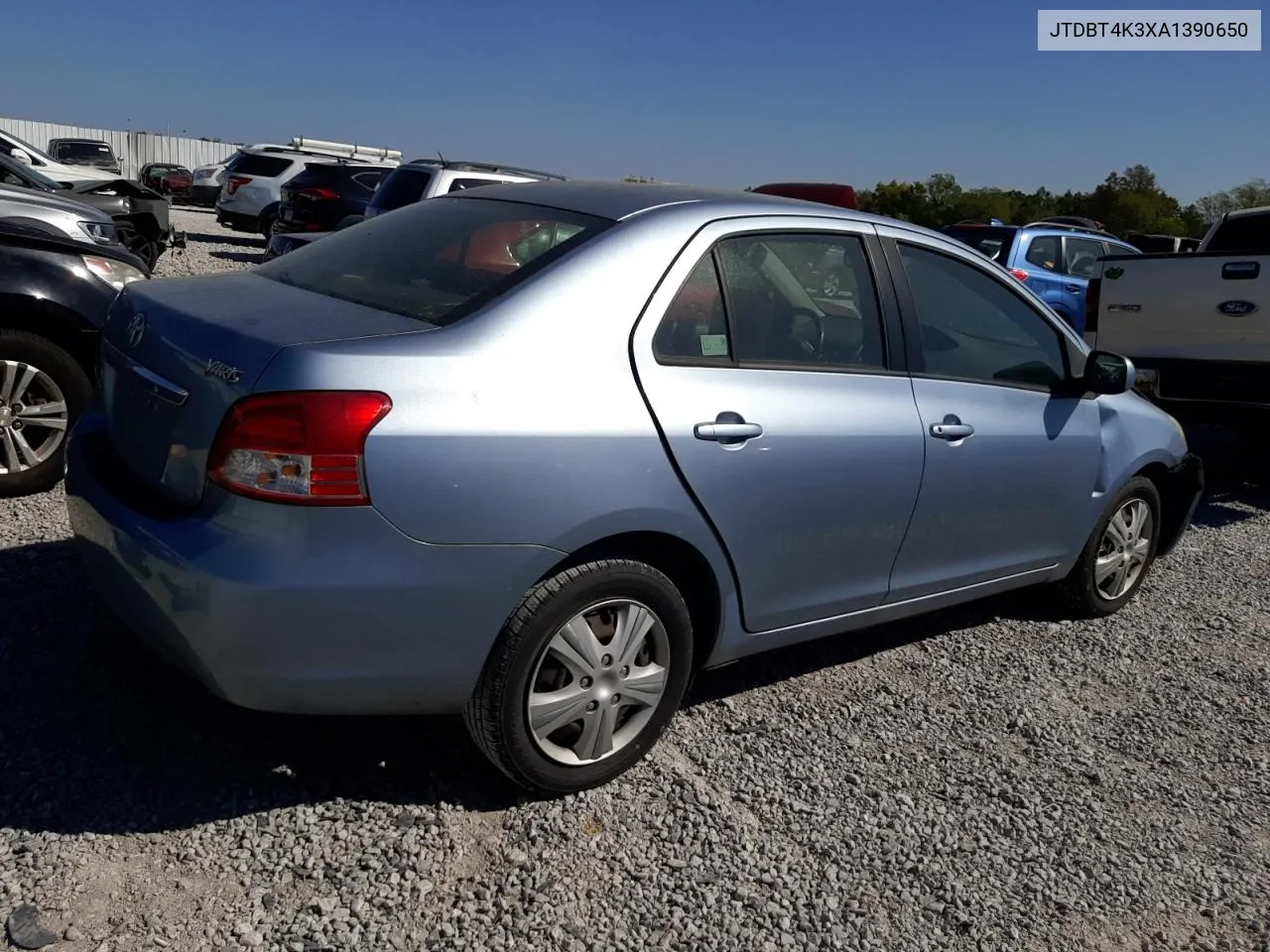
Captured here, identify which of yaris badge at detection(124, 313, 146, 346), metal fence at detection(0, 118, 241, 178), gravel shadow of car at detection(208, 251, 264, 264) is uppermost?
metal fence at detection(0, 118, 241, 178)

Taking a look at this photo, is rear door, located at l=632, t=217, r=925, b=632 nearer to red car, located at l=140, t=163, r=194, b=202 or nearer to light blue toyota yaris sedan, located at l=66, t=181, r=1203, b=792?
light blue toyota yaris sedan, located at l=66, t=181, r=1203, b=792

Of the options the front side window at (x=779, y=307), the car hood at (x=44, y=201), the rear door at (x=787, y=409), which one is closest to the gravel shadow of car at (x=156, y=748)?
the rear door at (x=787, y=409)

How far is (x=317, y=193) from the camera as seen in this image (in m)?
17.2

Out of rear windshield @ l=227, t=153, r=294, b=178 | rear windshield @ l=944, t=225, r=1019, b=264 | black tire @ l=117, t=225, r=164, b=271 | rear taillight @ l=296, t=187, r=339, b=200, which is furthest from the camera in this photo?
rear windshield @ l=227, t=153, r=294, b=178

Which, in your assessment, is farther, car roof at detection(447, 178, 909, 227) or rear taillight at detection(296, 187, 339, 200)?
rear taillight at detection(296, 187, 339, 200)

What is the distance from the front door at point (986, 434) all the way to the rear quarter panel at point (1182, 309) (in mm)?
3413

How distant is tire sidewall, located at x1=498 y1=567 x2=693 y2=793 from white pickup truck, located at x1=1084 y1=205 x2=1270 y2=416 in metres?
5.50

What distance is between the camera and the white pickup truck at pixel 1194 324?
7.09 metres

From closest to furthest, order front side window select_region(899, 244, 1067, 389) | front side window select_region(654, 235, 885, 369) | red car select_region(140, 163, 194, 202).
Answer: front side window select_region(654, 235, 885, 369) < front side window select_region(899, 244, 1067, 389) < red car select_region(140, 163, 194, 202)

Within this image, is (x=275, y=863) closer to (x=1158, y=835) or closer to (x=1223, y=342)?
(x=1158, y=835)

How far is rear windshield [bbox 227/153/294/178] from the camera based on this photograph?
21.2 m

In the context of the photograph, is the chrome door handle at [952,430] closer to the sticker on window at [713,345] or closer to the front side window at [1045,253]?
the sticker on window at [713,345]

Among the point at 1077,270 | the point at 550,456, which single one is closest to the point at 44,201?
the point at 550,456

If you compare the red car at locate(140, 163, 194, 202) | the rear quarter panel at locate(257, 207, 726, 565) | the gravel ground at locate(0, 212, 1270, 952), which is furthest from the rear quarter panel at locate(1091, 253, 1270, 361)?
the red car at locate(140, 163, 194, 202)
